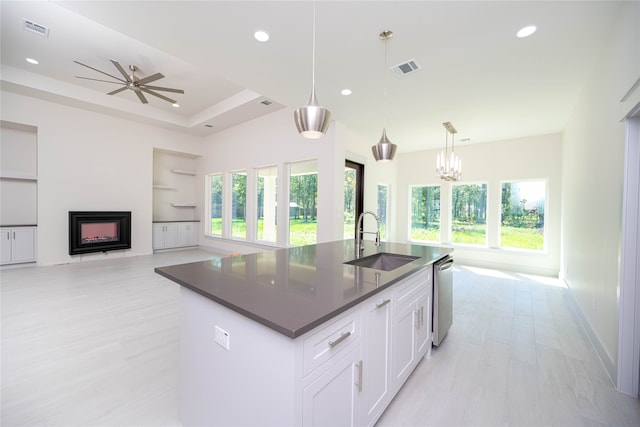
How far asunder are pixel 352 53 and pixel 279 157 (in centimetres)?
319

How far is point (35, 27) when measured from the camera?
332cm

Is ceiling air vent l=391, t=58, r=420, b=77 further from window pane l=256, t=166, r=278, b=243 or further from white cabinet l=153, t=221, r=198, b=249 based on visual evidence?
white cabinet l=153, t=221, r=198, b=249

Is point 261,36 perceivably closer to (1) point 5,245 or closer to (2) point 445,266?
(2) point 445,266

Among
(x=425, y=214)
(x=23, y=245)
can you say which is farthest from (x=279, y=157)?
(x=23, y=245)

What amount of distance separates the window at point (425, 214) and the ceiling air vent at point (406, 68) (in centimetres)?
433

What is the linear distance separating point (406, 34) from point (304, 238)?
13.0 feet

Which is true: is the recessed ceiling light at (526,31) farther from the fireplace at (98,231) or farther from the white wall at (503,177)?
the fireplace at (98,231)

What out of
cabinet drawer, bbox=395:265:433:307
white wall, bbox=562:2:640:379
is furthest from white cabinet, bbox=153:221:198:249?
white wall, bbox=562:2:640:379

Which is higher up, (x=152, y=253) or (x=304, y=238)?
(x=304, y=238)

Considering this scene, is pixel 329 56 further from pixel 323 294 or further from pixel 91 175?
pixel 91 175

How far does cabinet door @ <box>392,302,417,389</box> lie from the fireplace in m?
6.94

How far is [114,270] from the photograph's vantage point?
16.3 feet

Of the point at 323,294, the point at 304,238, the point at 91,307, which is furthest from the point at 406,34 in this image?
the point at 91,307

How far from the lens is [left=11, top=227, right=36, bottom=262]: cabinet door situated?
4871 mm
